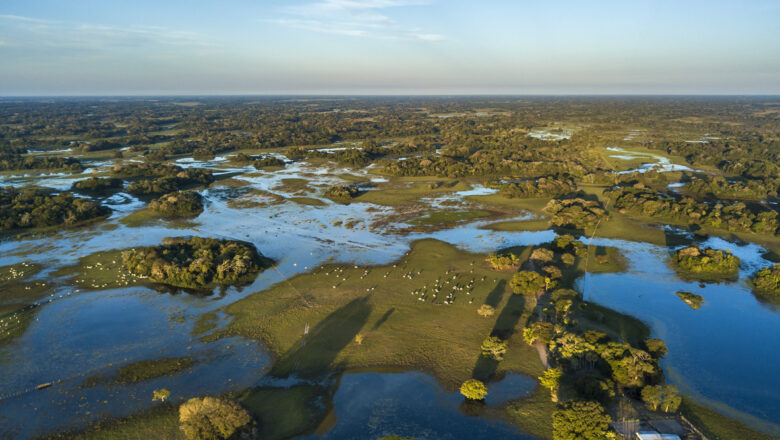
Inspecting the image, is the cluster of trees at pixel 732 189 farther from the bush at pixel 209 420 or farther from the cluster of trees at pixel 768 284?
the bush at pixel 209 420

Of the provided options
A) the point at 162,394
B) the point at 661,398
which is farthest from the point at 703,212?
the point at 162,394

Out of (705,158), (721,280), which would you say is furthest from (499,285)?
(705,158)

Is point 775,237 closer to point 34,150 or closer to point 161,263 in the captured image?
point 161,263

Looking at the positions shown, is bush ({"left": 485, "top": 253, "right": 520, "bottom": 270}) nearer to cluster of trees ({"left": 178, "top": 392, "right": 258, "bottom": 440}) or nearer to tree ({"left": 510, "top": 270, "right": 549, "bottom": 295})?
Answer: tree ({"left": 510, "top": 270, "right": 549, "bottom": 295})

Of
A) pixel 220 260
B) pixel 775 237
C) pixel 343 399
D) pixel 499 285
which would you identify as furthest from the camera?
pixel 775 237

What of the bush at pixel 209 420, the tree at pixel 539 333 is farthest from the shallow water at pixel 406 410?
the bush at pixel 209 420

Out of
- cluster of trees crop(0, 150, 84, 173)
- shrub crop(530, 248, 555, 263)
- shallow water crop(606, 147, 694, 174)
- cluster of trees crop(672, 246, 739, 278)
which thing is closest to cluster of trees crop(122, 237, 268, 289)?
shrub crop(530, 248, 555, 263)
